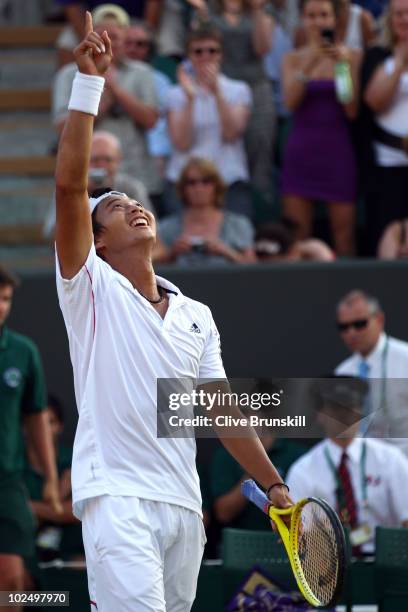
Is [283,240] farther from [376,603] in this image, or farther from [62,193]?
[62,193]

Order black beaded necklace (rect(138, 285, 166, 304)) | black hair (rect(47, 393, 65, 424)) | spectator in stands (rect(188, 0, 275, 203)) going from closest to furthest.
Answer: black beaded necklace (rect(138, 285, 166, 304))
black hair (rect(47, 393, 65, 424))
spectator in stands (rect(188, 0, 275, 203))

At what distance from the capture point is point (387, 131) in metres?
9.50

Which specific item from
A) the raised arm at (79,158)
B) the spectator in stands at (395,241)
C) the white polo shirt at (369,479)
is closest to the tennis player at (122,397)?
the raised arm at (79,158)

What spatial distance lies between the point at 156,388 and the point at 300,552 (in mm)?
752

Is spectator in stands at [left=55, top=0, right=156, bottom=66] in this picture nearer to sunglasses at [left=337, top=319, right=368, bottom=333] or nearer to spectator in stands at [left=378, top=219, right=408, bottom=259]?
spectator in stands at [left=378, top=219, right=408, bottom=259]

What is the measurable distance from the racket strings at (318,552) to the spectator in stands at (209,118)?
509cm

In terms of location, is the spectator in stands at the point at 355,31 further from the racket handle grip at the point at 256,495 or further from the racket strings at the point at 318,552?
the racket strings at the point at 318,552

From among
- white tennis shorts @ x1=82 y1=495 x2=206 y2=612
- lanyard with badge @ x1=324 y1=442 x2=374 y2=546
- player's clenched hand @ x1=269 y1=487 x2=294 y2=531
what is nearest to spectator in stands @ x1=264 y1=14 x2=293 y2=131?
lanyard with badge @ x1=324 y1=442 x2=374 y2=546

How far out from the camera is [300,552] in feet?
15.8

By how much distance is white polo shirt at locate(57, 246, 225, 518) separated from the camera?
15.3ft

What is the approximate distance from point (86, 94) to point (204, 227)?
4.74m

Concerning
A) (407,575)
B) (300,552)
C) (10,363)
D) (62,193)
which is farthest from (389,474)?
(62,193)

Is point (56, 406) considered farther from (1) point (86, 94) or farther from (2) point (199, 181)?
(1) point (86, 94)

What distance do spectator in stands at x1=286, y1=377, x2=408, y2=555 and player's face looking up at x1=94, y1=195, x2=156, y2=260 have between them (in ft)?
8.91
